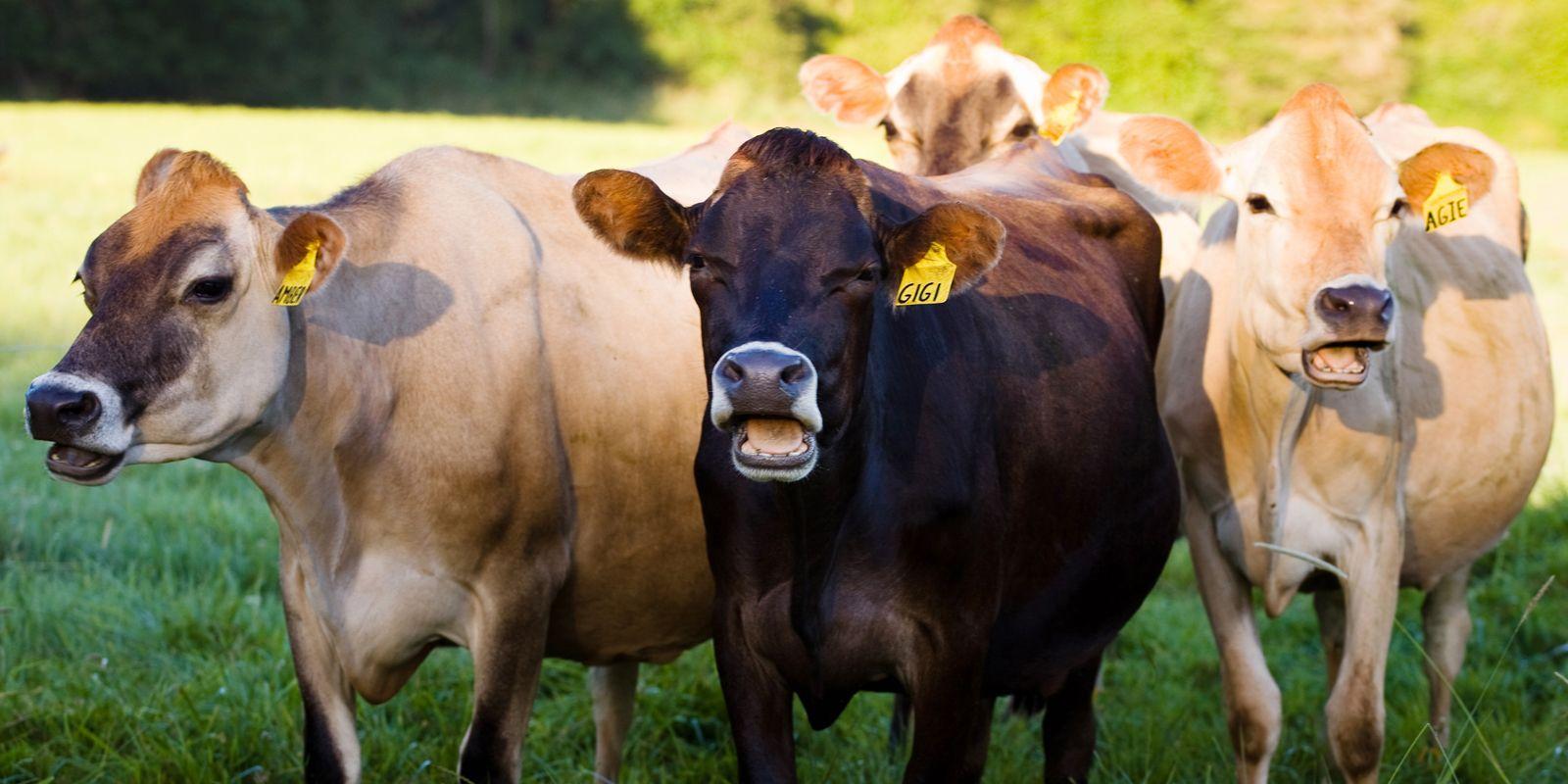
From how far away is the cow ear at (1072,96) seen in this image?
6582 mm

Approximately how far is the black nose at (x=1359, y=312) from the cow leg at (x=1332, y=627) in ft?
5.36

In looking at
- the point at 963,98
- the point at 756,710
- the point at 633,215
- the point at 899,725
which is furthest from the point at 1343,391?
the point at 963,98

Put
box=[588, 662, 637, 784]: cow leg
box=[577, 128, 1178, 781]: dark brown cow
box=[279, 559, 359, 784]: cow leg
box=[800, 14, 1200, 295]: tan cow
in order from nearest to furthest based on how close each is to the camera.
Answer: box=[577, 128, 1178, 781]: dark brown cow < box=[279, 559, 359, 784]: cow leg < box=[588, 662, 637, 784]: cow leg < box=[800, 14, 1200, 295]: tan cow

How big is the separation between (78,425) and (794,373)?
1.64 metres

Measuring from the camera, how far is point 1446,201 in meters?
4.71

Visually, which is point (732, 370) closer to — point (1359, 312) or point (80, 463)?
point (80, 463)

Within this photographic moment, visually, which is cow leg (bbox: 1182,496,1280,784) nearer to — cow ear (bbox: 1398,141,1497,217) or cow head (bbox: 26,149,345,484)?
cow ear (bbox: 1398,141,1497,217)

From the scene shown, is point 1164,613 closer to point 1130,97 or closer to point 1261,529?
point 1261,529

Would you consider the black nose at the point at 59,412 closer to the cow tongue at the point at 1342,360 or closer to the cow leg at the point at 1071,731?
the cow leg at the point at 1071,731

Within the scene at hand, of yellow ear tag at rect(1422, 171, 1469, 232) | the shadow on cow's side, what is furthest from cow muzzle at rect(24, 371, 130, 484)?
yellow ear tag at rect(1422, 171, 1469, 232)

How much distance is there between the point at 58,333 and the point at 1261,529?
8271 mm

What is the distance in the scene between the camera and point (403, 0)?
179ft

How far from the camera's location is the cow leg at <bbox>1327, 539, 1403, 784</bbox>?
4684 mm

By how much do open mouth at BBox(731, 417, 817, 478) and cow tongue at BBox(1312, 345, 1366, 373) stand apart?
1.78m
